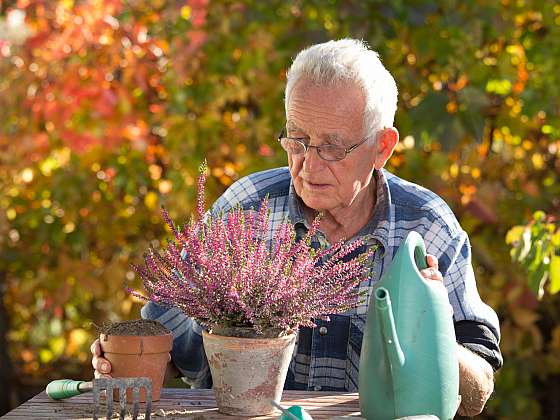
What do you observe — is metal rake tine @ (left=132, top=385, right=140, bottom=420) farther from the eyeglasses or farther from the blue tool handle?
the eyeglasses

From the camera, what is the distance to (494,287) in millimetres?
4512

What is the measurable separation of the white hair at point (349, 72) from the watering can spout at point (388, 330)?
695mm

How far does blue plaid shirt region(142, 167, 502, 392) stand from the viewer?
2.47m

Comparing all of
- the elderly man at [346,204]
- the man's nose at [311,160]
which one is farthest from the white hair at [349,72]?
the man's nose at [311,160]

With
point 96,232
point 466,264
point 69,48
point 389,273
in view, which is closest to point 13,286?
point 96,232

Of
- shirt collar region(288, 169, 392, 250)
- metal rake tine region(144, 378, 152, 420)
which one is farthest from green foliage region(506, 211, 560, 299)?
metal rake tine region(144, 378, 152, 420)

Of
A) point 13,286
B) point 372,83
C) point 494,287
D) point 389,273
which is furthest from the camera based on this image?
point 13,286

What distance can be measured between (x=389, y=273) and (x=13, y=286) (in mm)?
3601

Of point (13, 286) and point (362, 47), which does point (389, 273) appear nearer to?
point (362, 47)

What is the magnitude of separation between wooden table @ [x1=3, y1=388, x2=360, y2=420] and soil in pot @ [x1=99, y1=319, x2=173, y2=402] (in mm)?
62

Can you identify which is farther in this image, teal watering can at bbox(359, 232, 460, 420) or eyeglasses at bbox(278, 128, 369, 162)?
eyeglasses at bbox(278, 128, 369, 162)

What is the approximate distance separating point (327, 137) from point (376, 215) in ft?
1.06

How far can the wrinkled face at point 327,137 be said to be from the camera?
7.68 feet

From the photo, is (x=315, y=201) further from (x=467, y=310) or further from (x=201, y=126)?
(x=201, y=126)
